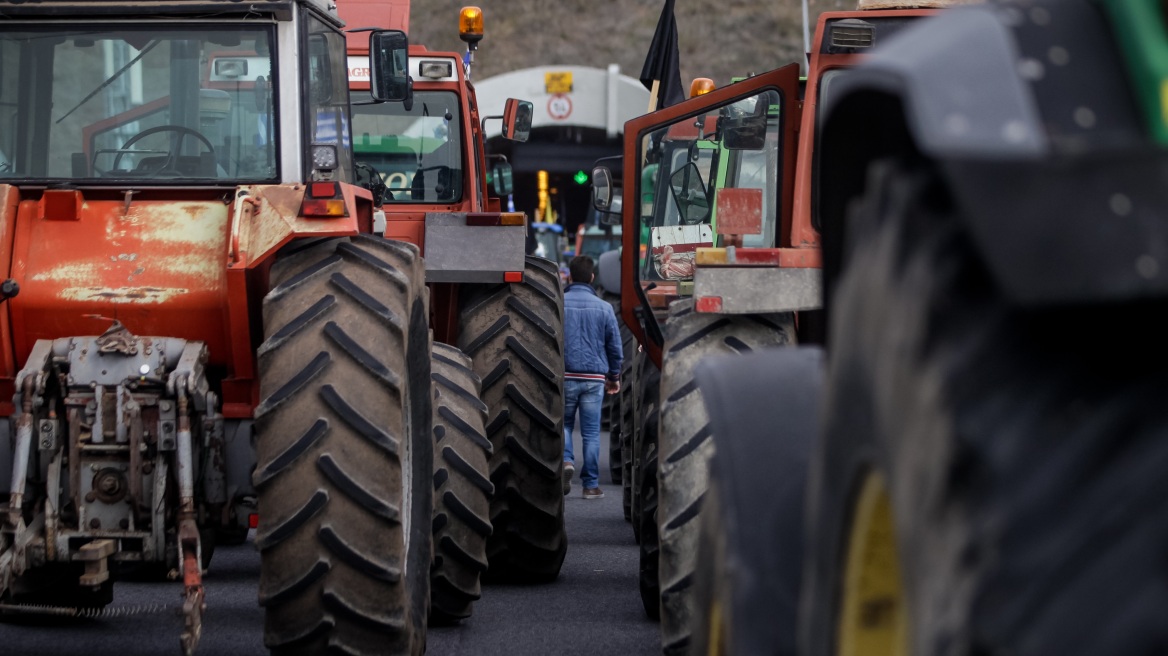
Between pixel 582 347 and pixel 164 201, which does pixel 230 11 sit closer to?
pixel 164 201

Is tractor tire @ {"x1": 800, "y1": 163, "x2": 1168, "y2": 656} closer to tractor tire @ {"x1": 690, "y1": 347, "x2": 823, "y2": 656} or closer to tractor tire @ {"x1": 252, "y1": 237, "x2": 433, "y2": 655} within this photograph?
tractor tire @ {"x1": 690, "y1": 347, "x2": 823, "y2": 656}

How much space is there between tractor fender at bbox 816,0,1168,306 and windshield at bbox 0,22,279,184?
4.11 metres

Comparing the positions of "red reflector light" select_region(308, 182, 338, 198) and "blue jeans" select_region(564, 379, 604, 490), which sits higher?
"red reflector light" select_region(308, 182, 338, 198)

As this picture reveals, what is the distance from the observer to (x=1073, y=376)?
1687 millimetres

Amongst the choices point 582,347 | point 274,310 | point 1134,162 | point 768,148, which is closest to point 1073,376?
point 1134,162

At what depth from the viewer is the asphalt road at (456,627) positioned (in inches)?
273

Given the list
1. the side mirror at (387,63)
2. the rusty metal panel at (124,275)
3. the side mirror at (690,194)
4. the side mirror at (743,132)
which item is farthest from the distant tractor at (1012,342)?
the side mirror at (690,194)

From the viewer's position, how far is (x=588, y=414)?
1300cm

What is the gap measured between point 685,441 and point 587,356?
24.0ft

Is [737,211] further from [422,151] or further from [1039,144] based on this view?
[422,151]

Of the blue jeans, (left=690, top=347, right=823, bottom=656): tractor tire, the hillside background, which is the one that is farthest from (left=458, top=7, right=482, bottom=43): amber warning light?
the hillside background

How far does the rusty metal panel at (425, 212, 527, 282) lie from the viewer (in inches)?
346

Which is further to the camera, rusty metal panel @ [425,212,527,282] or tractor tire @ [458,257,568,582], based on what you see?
rusty metal panel @ [425,212,527,282]

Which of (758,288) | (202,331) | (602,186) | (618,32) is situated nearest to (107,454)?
(202,331)
